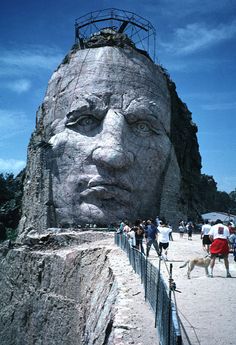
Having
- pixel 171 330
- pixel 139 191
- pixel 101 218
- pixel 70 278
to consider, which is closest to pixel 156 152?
pixel 139 191

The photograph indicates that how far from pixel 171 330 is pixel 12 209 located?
1145 inches

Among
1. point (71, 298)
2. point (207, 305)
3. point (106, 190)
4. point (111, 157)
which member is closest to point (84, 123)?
point (111, 157)

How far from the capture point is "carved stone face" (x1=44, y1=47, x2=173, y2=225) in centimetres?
2394

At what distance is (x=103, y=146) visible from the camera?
24.0 m

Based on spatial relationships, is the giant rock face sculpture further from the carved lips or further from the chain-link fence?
the chain-link fence

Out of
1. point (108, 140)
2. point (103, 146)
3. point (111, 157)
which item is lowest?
point (111, 157)

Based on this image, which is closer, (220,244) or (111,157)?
(220,244)

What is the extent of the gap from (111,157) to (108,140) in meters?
1.19

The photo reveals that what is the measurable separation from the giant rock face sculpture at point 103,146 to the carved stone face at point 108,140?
0.06m

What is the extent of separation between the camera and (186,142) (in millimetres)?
31938

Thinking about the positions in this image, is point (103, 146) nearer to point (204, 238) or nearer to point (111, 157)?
point (111, 157)

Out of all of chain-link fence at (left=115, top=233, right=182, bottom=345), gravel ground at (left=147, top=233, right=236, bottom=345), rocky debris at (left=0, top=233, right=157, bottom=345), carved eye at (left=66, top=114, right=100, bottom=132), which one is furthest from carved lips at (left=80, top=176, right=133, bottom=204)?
chain-link fence at (left=115, top=233, right=182, bottom=345)

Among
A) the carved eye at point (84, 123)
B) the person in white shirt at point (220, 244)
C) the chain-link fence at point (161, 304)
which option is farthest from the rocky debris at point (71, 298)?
the carved eye at point (84, 123)

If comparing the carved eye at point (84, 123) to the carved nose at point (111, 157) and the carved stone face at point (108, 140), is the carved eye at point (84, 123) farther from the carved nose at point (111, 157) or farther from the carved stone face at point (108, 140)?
the carved nose at point (111, 157)
